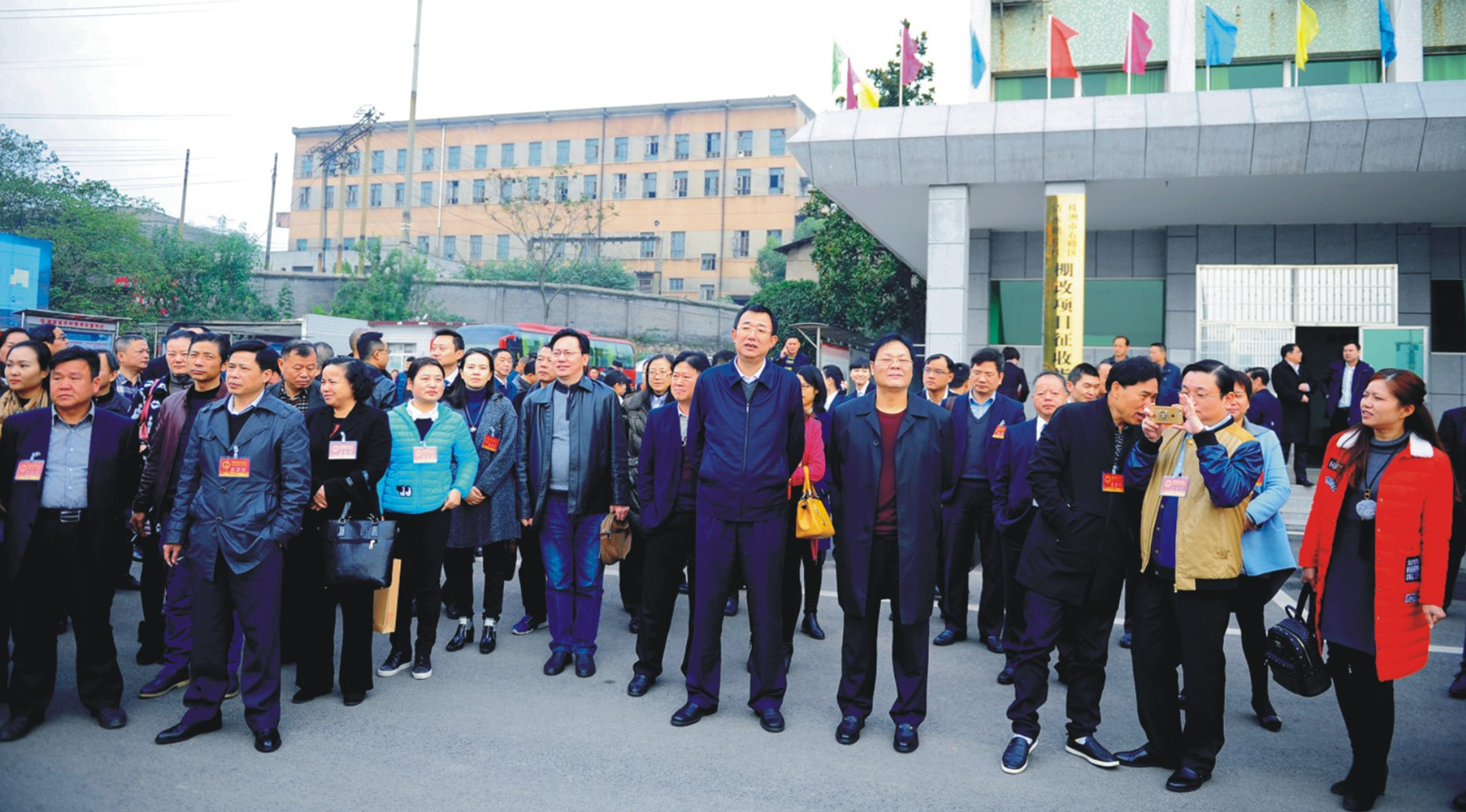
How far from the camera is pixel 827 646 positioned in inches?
234

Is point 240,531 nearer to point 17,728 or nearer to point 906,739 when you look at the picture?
point 17,728

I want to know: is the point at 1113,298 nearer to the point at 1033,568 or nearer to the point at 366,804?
the point at 1033,568

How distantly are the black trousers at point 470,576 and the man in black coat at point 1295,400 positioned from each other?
10.8 metres

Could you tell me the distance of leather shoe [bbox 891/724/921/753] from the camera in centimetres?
414

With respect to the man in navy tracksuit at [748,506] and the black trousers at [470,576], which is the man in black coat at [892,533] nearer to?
the man in navy tracksuit at [748,506]

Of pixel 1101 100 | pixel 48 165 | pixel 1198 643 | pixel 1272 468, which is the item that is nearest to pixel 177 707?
pixel 1198 643

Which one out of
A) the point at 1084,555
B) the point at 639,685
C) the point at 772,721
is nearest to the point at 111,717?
the point at 639,685

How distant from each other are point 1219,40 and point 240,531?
13749 millimetres

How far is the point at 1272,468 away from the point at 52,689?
19.7 feet

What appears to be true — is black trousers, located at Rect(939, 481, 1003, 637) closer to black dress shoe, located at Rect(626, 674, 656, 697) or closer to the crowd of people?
the crowd of people

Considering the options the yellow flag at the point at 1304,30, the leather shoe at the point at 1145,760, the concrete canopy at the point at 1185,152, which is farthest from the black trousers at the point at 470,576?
the yellow flag at the point at 1304,30

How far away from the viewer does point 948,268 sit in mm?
13406

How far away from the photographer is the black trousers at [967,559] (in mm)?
5996

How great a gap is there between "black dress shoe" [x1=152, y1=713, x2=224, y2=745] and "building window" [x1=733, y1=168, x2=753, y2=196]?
4975cm
